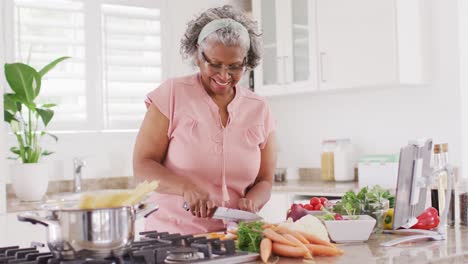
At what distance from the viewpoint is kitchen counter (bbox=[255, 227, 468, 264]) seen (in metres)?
1.76

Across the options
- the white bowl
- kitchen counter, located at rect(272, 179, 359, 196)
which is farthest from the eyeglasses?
kitchen counter, located at rect(272, 179, 359, 196)

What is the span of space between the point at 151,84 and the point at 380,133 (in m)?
1.66

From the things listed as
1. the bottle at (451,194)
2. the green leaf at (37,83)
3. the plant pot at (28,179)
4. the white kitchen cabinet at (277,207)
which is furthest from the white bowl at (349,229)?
the green leaf at (37,83)

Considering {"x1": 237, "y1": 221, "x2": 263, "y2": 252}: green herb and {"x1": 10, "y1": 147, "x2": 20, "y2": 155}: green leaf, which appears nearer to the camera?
{"x1": 237, "y1": 221, "x2": 263, "y2": 252}: green herb

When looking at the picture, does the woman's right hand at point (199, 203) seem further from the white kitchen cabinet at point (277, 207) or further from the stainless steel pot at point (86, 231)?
the white kitchen cabinet at point (277, 207)

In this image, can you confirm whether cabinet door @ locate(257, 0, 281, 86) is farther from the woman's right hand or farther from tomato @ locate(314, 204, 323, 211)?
the woman's right hand

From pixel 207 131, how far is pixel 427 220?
0.84m

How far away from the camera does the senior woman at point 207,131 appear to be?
2471 mm

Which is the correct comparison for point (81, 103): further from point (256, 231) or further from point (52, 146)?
point (256, 231)

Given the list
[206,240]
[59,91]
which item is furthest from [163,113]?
[59,91]

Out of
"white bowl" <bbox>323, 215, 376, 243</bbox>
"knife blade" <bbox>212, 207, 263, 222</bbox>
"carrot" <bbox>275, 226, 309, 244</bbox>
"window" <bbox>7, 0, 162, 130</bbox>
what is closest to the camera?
"carrot" <bbox>275, 226, 309, 244</bbox>

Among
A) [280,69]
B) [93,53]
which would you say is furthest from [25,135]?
[280,69]

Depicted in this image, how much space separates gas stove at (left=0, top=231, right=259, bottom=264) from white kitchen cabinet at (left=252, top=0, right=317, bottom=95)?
2.81 metres

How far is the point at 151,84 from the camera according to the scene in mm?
4961
